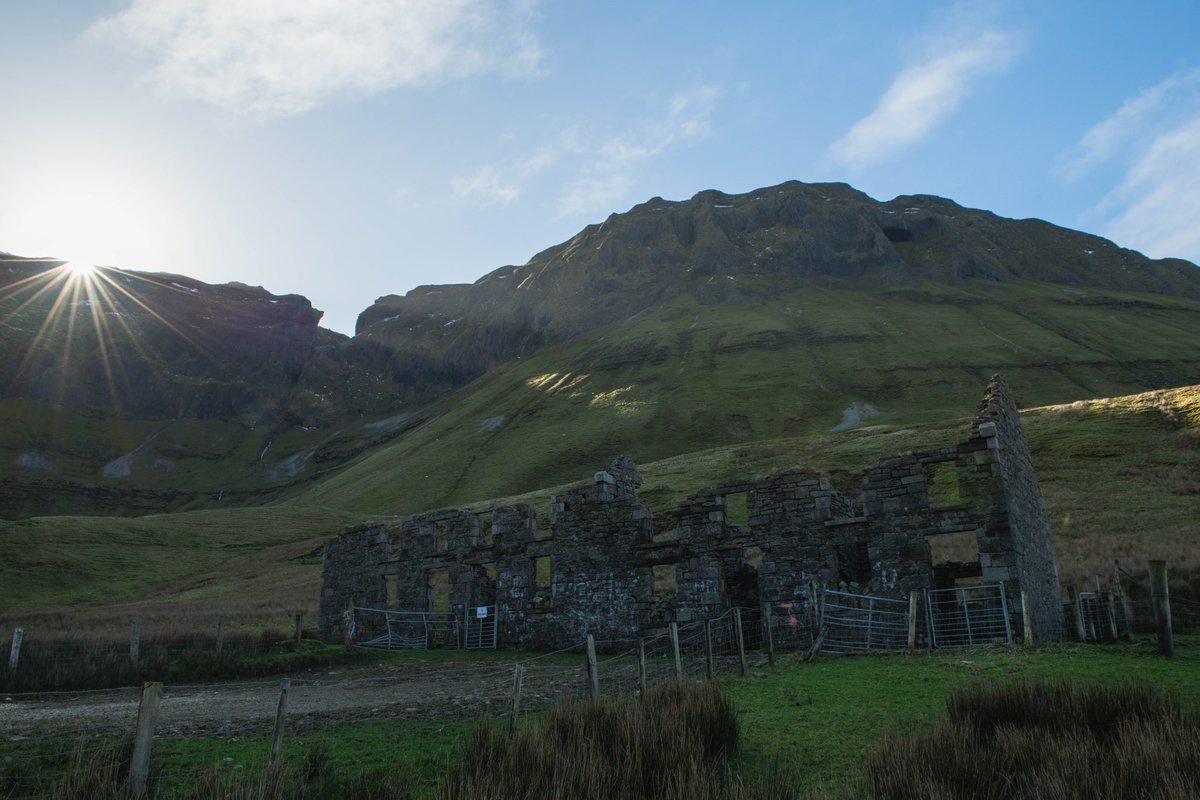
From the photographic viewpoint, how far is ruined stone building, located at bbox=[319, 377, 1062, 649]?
19.1 m

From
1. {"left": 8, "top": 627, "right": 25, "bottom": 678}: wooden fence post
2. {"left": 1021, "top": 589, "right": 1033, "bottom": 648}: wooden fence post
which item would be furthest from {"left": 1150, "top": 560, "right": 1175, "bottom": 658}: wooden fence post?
{"left": 8, "top": 627, "right": 25, "bottom": 678}: wooden fence post

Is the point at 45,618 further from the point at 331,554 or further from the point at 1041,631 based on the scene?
the point at 1041,631

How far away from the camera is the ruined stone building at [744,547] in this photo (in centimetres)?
1906

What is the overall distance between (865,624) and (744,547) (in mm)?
4186

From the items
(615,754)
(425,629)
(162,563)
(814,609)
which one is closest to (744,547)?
(814,609)

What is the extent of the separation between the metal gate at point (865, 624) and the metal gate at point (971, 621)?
2.28 feet

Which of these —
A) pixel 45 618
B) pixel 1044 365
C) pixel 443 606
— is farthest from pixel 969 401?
pixel 45 618

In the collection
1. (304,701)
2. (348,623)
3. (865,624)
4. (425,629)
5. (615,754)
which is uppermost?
(615,754)

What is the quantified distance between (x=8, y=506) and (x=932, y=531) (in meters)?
186

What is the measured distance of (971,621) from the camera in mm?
18484

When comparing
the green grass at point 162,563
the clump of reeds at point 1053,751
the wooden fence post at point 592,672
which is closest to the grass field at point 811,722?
the clump of reeds at point 1053,751

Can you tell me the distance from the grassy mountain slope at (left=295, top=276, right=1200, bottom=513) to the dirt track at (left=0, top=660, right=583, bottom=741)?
8078 cm

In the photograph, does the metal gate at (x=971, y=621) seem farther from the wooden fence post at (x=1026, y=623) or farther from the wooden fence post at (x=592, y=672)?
the wooden fence post at (x=592, y=672)

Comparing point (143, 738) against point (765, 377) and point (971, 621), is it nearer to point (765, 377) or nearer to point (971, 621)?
point (971, 621)
